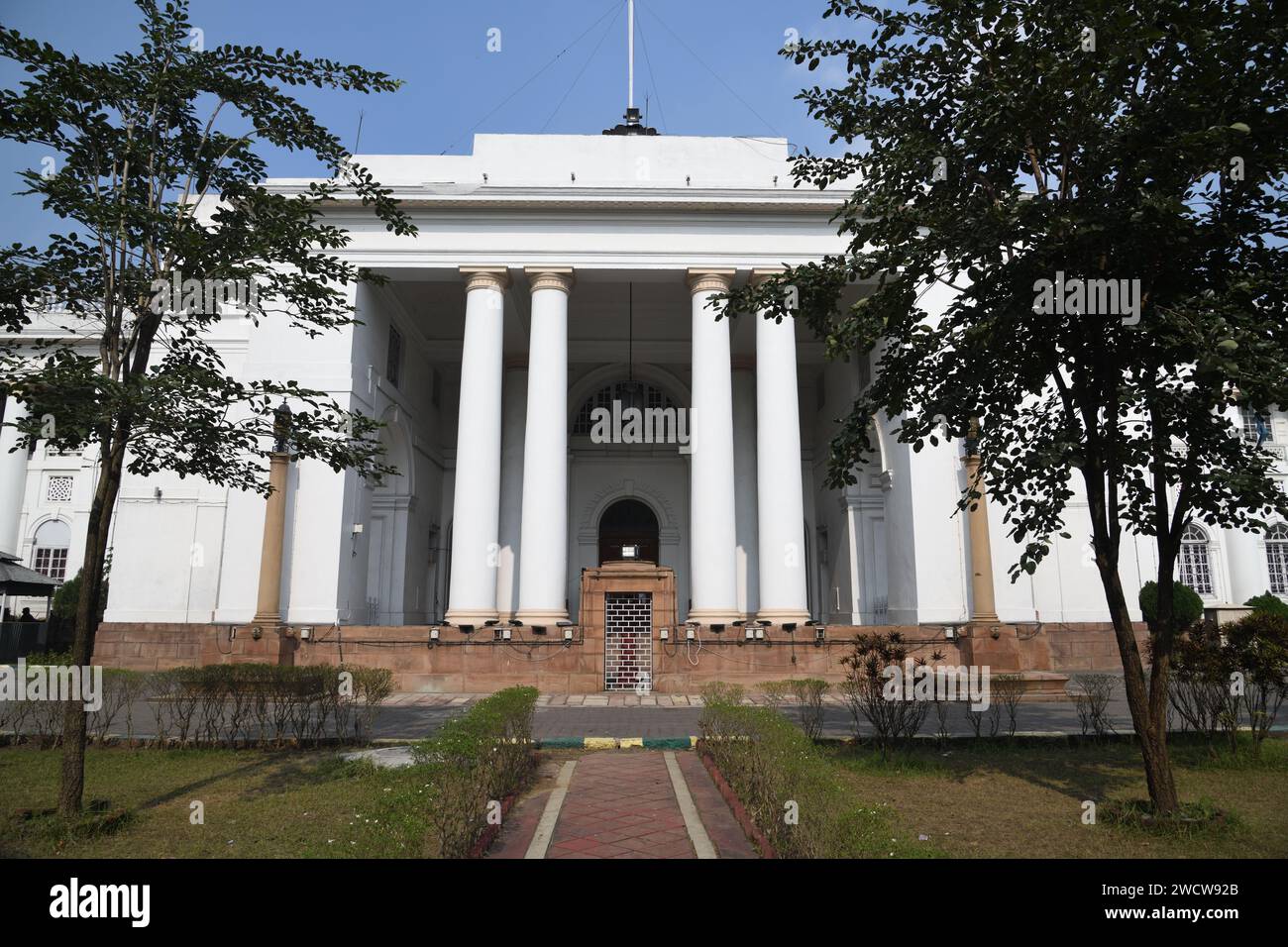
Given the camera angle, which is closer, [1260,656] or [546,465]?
[1260,656]

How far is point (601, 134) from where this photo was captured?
26.4 meters

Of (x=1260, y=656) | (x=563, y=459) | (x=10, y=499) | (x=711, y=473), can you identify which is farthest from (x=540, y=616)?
(x=10, y=499)

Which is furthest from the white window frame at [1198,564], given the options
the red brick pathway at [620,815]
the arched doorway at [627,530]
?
the red brick pathway at [620,815]

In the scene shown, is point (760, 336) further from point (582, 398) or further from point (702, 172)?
point (582, 398)

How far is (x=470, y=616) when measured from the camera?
20375mm

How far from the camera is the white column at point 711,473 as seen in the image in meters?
20.6

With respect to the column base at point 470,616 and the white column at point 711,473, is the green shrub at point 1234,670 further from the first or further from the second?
the column base at point 470,616

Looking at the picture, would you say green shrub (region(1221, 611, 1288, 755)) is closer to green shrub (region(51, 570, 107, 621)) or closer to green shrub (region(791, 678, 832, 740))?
green shrub (region(791, 678, 832, 740))

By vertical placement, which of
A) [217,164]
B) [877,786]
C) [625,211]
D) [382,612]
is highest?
[625,211]

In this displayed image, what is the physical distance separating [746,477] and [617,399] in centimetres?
597

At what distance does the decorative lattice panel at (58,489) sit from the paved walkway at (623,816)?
35.7 m

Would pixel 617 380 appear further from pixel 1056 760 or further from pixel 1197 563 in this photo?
pixel 1056 760
